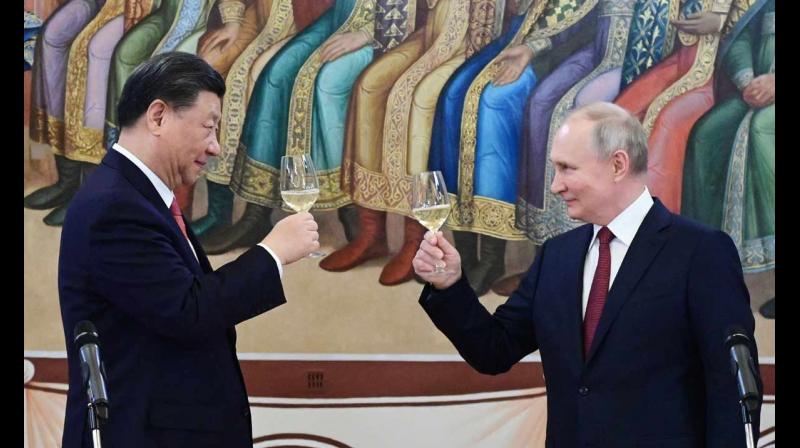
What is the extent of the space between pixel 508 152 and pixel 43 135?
78.8 inches

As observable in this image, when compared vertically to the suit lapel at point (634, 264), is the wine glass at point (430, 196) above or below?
above

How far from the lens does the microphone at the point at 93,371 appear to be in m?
2.05

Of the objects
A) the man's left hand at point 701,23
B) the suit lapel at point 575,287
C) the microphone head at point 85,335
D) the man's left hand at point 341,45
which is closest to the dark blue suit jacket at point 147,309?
the microphone head at point 85,335

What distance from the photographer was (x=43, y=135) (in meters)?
4.56

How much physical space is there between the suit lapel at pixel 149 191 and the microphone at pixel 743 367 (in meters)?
1.28

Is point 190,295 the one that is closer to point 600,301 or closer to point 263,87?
point 600,301

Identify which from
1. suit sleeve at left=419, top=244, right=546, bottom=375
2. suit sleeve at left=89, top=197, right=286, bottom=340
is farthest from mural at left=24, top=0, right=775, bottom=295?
suit sleeve at left=89, top=197, right=286, bottom=340

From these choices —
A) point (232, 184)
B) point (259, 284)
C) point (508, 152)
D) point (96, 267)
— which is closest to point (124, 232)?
point (96, 267)

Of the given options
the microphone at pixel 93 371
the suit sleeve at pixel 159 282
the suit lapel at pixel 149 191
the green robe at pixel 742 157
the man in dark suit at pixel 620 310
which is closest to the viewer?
the microphone at pixel 93 371

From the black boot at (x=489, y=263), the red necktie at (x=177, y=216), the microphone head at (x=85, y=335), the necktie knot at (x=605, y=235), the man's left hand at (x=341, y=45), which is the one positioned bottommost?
the black boot at (x=489, y=263)

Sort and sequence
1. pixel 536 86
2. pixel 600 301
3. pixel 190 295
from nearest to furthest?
pixel 190 295 → pixel 600 301 → pixel 536 86

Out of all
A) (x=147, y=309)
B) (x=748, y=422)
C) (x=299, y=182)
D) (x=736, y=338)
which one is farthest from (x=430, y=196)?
(x=748, y=422)

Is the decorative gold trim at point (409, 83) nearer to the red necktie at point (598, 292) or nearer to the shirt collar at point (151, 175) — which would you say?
the red necktie at point (598, 292)

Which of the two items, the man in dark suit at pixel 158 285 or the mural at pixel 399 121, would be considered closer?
the man in dark suit at pixel 158 285
